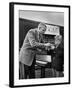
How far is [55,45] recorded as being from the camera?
185cm

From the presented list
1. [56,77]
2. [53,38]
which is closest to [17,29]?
[53,38]

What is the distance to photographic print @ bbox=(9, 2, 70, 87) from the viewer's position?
172 centimetres

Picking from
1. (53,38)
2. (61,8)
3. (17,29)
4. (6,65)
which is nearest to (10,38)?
(17,29)

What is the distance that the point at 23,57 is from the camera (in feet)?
5.75

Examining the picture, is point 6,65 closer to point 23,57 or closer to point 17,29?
point 23,57

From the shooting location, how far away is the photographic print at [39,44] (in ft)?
5.66

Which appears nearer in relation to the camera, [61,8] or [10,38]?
[10,38]

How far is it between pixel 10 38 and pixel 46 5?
345mm

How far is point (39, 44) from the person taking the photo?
1.79 metres

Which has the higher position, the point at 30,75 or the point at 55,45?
the point at 55,45

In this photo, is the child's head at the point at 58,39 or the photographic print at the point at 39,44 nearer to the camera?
the photographic print at the point at 39,44

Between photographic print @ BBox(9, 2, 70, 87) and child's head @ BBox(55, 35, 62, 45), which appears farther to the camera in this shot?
child's head @ BBox(55, 35, 62, 45)
